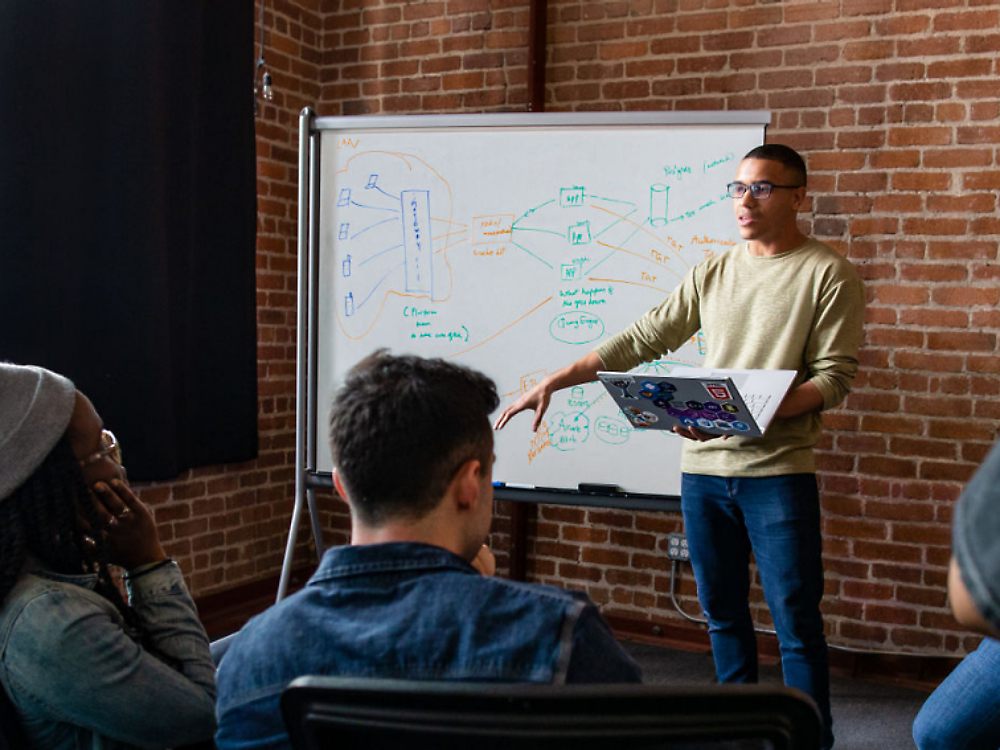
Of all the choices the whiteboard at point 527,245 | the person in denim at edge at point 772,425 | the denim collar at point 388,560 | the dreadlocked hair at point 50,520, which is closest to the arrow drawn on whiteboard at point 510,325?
the whiteboard at point 527,245

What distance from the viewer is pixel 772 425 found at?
2303 mm

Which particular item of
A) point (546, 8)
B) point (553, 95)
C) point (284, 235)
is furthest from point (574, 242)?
point (284, 235)

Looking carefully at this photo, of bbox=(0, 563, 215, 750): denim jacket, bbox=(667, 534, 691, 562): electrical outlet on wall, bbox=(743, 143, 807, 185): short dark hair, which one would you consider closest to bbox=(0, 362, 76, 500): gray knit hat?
bbox=(0, 563, 215, 750): denim jacket

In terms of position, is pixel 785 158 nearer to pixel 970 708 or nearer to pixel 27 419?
pixel 970 708

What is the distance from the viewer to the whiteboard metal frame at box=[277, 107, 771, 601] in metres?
2.97

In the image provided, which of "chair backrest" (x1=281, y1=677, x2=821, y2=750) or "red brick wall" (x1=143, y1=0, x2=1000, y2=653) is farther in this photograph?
"red brick wall" (x1=143, y1=0, x2=1000, y2=653)

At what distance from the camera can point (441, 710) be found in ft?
2.43

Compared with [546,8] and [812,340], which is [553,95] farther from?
[812,340]

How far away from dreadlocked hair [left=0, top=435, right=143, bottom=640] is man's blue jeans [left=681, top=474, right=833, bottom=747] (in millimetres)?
1507

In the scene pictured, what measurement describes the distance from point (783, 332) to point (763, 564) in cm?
55

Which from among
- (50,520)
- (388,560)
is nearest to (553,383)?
(50,520)

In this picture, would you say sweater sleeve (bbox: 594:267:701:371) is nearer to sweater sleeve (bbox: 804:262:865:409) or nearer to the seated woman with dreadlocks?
sweater sleeve (bbox: 804:262:865:409)

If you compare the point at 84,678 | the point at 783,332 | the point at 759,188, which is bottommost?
the point at 84,678

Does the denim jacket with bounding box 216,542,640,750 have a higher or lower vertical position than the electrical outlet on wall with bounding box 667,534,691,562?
higher
